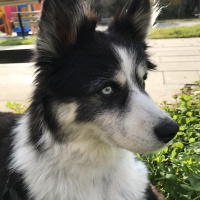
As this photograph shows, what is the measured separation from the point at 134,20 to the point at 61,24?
2.57 feet

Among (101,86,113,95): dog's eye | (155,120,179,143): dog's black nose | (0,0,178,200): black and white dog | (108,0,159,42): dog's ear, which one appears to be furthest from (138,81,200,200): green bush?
(108,0,159,42): dog's ear

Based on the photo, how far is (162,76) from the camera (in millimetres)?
6074

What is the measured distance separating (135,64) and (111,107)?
1.39 ft

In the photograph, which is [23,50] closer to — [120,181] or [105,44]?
[105,44]

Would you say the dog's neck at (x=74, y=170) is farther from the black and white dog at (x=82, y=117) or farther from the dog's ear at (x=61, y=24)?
the dog's ear at (x=61, y=24)

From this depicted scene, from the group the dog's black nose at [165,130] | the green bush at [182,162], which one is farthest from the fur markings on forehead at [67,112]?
the green bush at [182,162]

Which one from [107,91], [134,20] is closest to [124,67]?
[107,91]

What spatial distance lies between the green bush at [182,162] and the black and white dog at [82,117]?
0.44 m

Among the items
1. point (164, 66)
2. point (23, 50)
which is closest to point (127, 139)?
Result: point (23, 50)

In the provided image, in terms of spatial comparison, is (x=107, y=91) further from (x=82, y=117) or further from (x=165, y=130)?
(x=165, y=130)

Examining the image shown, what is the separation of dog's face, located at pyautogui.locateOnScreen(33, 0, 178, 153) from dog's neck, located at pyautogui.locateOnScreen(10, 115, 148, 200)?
12cm

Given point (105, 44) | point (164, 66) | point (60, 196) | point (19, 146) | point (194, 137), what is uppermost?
point (105, 44)

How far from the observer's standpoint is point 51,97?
78.6 inches

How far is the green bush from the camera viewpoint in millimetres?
2347
